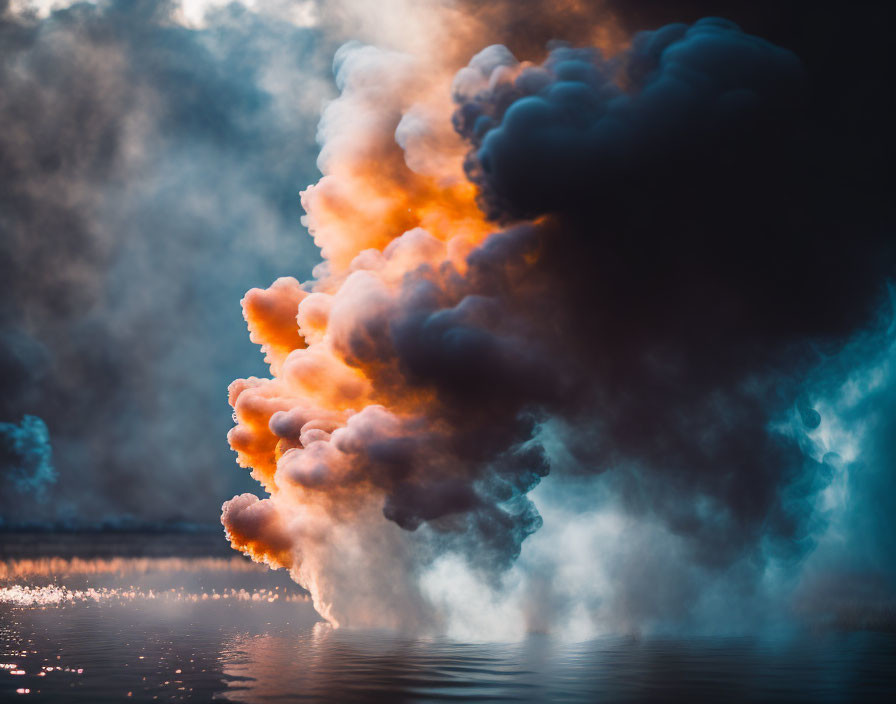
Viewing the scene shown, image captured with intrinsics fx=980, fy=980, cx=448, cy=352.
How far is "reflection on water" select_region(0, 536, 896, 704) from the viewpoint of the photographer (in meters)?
38.6

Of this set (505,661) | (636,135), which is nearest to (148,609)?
(505,661)


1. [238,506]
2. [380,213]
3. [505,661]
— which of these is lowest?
[505,661]

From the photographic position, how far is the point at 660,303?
69.1m

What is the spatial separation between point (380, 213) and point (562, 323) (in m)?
16.7

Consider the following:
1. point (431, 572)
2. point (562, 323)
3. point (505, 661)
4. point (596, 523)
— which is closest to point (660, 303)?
point (562, 323)

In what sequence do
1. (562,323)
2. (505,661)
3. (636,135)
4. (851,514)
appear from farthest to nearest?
(851,514) → (562,323) → (636,135) → (505,661)

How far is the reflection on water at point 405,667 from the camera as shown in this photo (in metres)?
38.6

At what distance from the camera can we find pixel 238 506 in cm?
7188

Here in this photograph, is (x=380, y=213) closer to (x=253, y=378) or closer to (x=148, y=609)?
(x=253, y=378)

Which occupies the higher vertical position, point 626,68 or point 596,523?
point 626,68

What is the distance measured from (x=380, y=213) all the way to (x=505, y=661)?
118 ft

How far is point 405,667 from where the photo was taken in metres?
47.7

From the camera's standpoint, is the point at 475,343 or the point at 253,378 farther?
the point at 253,378

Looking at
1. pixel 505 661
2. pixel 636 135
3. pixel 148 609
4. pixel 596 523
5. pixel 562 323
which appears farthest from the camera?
→ pixel 148 609
